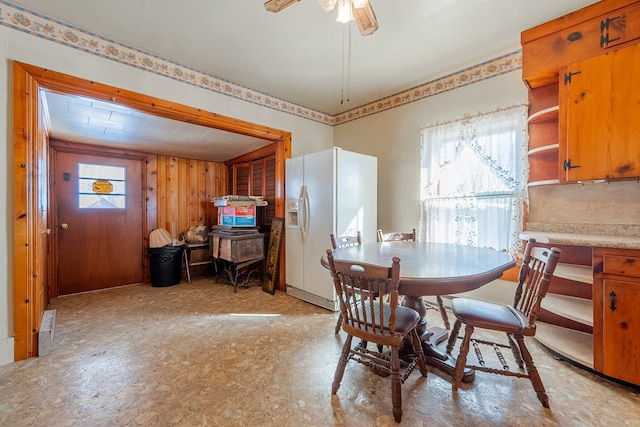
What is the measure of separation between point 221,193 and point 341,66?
3433 mm

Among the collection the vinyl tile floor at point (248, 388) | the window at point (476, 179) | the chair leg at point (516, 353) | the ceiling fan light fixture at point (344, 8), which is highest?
the ceiling fan light fixture at point (344, 8)

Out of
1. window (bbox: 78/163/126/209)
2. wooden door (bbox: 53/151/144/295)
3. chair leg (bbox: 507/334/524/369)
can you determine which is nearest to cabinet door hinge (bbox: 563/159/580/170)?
chair leg (bbox: 507/334/524/369)

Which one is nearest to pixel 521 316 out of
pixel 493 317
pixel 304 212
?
pixel 493 317

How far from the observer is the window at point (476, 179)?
251 cm

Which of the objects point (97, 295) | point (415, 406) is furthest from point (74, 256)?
point (415, 406)

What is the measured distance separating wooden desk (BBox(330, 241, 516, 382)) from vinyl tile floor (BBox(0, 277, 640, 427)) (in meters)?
0.20

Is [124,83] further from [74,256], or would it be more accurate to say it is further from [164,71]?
[74,256]

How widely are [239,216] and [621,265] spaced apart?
12.8 ft

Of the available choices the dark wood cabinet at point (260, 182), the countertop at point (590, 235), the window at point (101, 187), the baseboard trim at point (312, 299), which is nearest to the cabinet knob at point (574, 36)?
the countertop at point (590, 235)

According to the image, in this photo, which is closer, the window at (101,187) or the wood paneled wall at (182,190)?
the window at (101,187)

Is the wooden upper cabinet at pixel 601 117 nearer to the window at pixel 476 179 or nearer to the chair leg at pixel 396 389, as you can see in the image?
the window at pixel 476 179

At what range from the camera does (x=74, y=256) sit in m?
3.76

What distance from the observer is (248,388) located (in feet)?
5.53

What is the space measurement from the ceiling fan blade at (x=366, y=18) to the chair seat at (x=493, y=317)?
5.98 feet
